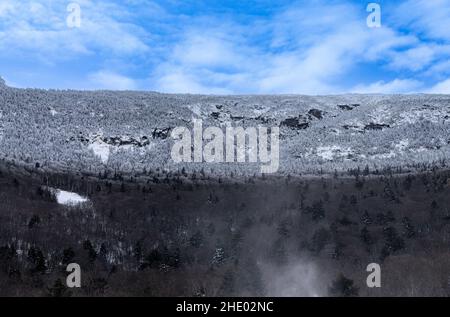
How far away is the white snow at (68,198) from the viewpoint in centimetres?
8851

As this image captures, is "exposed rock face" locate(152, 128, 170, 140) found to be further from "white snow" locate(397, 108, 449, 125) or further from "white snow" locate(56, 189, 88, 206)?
"white snow" locate(56, 189, 88, 206)

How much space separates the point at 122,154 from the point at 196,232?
318 ft

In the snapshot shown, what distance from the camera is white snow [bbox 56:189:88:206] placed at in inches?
3484

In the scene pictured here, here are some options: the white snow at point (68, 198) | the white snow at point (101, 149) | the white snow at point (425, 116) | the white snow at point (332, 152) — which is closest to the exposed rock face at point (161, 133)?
the white snow at point (101, 149)

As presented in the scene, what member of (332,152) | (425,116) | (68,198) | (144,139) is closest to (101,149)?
(144,139)

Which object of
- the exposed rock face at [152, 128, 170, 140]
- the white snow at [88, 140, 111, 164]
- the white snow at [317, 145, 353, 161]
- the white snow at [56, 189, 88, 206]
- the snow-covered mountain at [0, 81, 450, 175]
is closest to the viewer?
the white snow at [56, 189, 88, 206]

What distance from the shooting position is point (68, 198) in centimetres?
9125

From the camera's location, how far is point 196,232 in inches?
3004

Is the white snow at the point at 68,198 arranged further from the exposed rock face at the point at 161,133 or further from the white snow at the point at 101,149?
the exposed rock face at the point at 161,133

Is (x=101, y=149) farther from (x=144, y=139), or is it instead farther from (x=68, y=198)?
(x=68, y=198)

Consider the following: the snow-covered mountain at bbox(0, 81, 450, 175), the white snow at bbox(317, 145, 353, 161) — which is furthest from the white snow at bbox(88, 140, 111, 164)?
the white snow at bbox(317, 145, 353, 161)

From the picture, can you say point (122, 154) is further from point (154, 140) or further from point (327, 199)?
point (327, 199)
